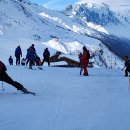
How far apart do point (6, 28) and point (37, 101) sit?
180m

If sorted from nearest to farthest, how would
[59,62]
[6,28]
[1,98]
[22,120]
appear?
[22,120] < [1,98] < [59,62] < [6,28]

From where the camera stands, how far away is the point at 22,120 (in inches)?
394

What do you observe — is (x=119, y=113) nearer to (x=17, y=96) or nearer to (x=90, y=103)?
(x=90, y=103)

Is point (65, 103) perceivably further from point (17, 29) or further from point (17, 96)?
point (17, 29)

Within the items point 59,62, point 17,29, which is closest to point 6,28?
point 17,29

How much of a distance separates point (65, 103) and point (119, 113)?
2.02 m

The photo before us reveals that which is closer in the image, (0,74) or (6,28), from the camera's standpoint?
(0,74)

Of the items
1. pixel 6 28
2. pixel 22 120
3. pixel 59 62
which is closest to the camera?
pixel 22 120

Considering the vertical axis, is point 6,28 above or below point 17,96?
above

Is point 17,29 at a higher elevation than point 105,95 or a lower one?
higher

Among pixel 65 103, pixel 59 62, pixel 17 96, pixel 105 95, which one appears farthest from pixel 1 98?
pixel 59 62

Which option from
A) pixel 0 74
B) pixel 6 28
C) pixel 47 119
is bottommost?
pixel 47 119

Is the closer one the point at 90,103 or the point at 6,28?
the point at 90,103

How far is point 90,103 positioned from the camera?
1290 cm
